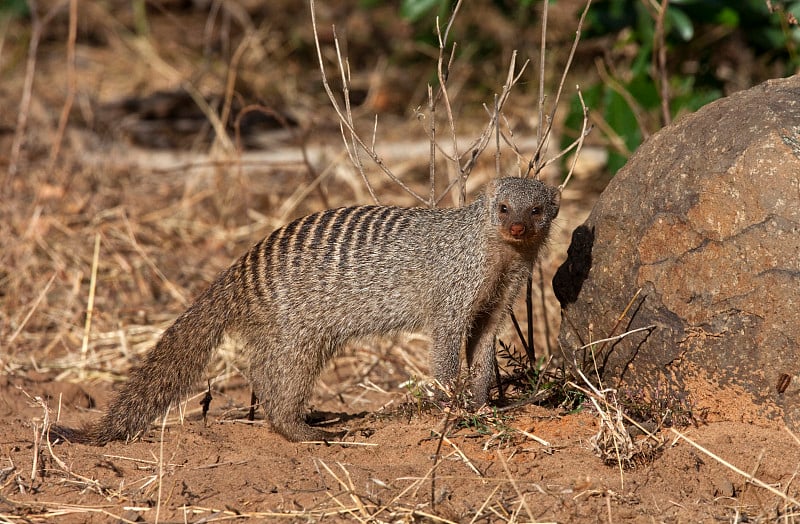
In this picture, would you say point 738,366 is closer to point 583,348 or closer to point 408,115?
point 583,348

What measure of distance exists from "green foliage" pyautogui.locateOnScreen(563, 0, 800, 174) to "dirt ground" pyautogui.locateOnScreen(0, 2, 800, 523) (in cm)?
77

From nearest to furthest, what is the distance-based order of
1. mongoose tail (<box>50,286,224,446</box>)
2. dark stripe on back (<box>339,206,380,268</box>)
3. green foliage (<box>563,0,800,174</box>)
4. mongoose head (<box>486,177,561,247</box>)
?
mongoose head (<box>486,177,561,247</box>) < mongoose tail (<box>50,286,224,446</box>) < dark stripe on back (<box>339,206,380,268</box>) < green foliage (<box>563,0,800,174</box>)

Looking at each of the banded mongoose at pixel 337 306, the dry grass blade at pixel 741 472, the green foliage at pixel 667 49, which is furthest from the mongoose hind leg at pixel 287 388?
the green foliage at pixel 667 49

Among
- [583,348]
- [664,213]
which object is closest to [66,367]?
[583,348]

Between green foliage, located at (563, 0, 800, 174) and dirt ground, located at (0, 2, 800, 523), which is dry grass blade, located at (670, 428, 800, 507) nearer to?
dirt ground, located at (0, 2, 800, 523)

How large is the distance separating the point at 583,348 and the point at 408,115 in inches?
194

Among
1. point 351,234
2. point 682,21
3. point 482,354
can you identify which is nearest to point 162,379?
point 351,234

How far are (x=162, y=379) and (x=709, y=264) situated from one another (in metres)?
1.84

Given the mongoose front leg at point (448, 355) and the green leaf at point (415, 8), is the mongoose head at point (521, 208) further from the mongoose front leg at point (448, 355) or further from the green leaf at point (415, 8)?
the green leaf at point (415, 8)

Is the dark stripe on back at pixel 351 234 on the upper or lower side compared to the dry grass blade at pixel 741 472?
upper

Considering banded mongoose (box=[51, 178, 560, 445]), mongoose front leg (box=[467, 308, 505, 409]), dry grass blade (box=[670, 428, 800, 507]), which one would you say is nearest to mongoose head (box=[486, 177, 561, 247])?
banded mongoose (box=[51, 178, 560, 445])

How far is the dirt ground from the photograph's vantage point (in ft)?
8.46

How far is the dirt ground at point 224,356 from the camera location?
2.58 metres

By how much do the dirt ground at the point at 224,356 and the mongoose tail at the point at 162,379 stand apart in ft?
0.27
